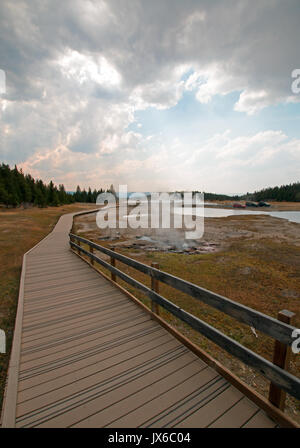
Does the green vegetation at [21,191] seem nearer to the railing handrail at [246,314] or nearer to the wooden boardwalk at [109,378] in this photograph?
the wooden boardwalk at [109,378]

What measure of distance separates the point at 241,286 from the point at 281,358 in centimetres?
781

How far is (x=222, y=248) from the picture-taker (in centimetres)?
1739

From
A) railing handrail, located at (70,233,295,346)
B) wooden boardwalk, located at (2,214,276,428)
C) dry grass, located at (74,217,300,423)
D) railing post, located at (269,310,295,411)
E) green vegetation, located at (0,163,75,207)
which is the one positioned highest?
green vegetation, located at (0,163,75,207)

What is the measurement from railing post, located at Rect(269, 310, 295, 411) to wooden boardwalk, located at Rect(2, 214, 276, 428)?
0.90 ft

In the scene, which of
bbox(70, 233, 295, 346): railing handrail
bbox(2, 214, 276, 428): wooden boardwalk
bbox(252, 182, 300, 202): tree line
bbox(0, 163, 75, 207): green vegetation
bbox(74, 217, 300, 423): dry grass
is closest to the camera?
bbox(70, 233, 295, 346): railing handrail

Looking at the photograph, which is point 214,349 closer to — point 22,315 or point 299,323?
point 299,323

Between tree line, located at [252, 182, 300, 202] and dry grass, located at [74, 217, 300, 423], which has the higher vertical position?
tree line, located at [252, 182, 300, 202]

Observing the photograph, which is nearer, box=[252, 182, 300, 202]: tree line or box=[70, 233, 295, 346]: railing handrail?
box=[70, 233, 295, 346]: railing handrail

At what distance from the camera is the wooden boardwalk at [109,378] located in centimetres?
259

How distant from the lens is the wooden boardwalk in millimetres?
2594

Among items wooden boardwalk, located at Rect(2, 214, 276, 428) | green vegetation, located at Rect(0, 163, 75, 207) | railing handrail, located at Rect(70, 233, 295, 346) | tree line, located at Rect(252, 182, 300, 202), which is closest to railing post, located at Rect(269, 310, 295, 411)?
railing handrail, located at Rect(70, 233, 295, 346)

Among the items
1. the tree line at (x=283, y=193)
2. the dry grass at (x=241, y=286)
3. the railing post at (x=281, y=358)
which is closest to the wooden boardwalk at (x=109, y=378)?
the railing post at (x=281, y=358)

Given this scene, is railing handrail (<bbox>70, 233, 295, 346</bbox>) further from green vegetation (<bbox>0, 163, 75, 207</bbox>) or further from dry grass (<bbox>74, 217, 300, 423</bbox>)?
green vegetation (<bbox>0, 163, 75, 207</bbox>)

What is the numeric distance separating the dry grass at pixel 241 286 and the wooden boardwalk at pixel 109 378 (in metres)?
1.99
